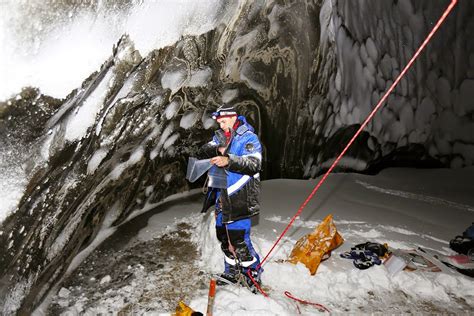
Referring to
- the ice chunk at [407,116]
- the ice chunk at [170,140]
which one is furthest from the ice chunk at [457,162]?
the ice chunk at [170,140]

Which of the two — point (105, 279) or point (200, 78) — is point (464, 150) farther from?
point (105, 279)

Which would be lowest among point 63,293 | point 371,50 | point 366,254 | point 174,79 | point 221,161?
point 366,254

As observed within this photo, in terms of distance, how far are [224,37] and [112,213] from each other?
235 cm

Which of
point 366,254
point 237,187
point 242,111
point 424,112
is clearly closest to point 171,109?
point 242,111

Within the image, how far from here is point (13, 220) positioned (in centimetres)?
237

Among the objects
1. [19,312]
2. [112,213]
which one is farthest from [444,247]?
[19,312]

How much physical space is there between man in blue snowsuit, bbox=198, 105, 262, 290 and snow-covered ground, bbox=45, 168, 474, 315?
25 cm

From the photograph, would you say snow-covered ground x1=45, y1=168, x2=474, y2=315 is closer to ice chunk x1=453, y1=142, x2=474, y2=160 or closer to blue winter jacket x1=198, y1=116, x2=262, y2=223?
blue winter jacket x1=198, y1=116, x2=262, y2=223

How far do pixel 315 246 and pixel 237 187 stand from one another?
1.08m

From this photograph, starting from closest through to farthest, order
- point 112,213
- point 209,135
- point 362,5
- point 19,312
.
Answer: point 19,312
point 112,213
point 209,135
point 362,5

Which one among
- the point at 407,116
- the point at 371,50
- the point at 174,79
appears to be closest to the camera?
the point at 174,79

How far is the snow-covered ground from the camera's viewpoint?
111 inches

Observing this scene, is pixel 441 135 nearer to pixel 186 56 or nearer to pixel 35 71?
pixel 186 56

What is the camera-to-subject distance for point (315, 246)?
334 cm
